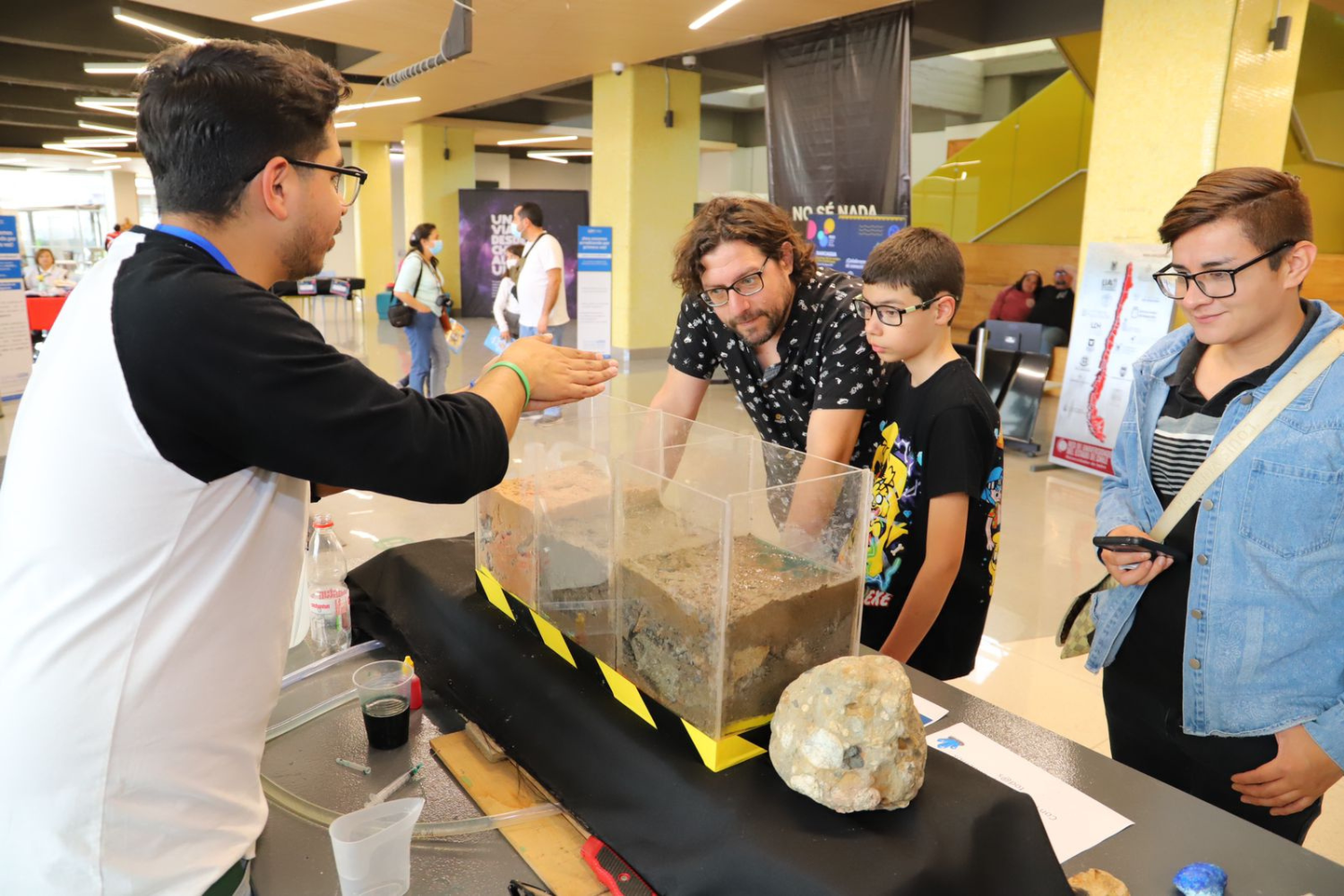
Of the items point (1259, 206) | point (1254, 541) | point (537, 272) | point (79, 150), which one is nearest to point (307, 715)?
point (1254, 541)

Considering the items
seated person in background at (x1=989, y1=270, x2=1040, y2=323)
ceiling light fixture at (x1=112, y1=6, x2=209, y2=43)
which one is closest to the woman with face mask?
ceiling light fixture at (x1=112, y1=6, x2=209, y2=43)

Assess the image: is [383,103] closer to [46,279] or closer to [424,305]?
[46,279]

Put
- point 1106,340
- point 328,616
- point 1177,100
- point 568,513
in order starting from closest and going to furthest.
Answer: point 568,513, point 328,616, point 1177,100, point 1106,340

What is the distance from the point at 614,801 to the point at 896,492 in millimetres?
886

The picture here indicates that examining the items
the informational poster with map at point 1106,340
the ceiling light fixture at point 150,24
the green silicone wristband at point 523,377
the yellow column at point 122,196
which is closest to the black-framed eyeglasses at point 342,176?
the green silicone wristband at point 523,377

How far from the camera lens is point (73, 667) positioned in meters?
0.90

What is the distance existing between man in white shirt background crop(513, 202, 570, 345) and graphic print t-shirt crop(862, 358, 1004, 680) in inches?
203

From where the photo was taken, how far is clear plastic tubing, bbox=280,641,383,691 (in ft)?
5.23

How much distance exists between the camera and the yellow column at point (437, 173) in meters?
14.8

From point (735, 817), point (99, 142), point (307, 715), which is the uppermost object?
point (99, 142)

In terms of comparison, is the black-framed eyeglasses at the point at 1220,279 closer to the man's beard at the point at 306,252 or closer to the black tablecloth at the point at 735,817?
the black tablecloth at the point at 735,817

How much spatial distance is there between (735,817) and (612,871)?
8.5 inches

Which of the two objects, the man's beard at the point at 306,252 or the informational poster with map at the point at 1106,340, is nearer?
the man's beard at the point at 306,252

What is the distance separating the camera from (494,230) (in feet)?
51.3
